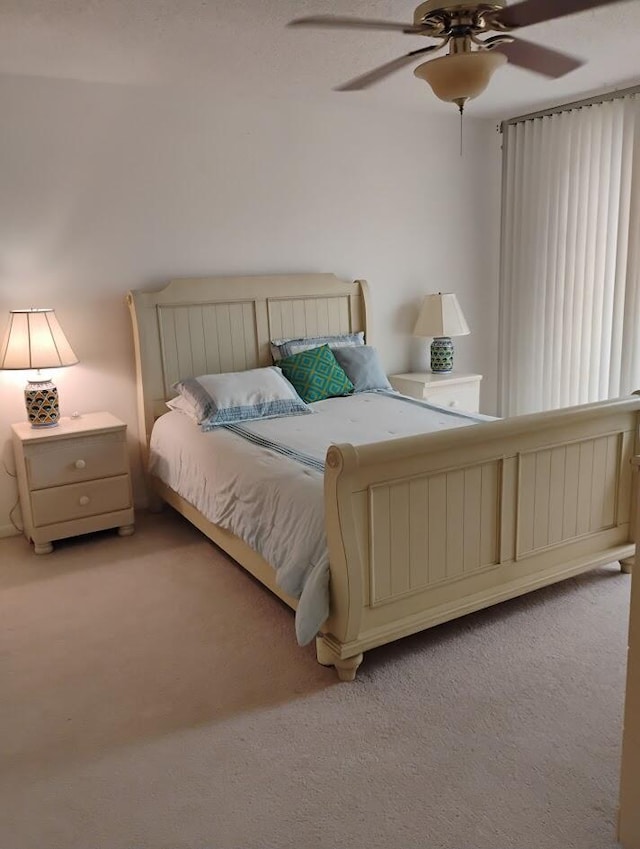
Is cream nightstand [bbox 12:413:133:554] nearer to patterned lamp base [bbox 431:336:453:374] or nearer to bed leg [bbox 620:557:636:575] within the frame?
patterned lamp base [bbox 431:336:453:374]

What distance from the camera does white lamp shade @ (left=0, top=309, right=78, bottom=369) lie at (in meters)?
3.43

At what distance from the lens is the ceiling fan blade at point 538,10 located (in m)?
2.07

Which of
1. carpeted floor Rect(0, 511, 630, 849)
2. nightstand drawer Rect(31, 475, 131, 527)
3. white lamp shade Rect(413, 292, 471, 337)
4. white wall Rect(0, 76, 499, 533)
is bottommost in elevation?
carpeted floor Rect(0, 511, 630, 849)

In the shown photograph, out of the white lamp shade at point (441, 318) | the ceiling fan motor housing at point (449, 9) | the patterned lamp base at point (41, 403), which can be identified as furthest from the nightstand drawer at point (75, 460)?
the ceiling fan motor housing at point (449, 9)

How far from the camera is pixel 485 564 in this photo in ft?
8.74

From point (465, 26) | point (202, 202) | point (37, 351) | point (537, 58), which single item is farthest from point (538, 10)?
point (37, 351)

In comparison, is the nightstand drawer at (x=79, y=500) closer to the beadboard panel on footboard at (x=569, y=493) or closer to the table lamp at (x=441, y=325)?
the beadboard panel on footboard at (x=569, y=493)

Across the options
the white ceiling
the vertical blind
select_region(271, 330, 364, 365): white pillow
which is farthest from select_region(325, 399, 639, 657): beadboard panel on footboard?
select_region(271, 330, 364, 365): white pillow

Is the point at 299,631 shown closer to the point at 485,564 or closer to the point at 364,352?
the point at 485,564

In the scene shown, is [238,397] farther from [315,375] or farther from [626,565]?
[626,565]

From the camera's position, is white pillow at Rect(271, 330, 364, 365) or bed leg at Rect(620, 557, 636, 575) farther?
white pillow at Rect(271, 330, 364, 365)

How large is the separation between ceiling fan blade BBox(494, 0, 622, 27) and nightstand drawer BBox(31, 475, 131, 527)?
2695mm

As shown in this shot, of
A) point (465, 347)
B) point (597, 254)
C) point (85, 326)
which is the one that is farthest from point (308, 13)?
point (465, 347)

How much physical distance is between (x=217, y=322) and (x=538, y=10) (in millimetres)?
2436
